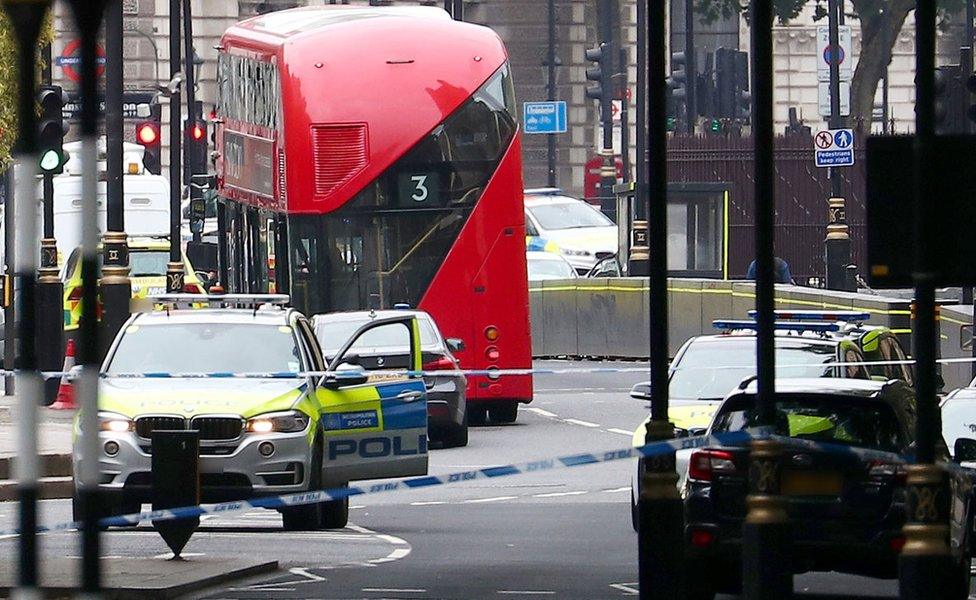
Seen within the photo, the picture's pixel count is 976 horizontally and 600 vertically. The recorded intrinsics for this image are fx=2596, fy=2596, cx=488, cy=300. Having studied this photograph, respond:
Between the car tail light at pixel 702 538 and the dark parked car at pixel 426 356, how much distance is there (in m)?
10.9

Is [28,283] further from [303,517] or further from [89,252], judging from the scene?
[303,517]

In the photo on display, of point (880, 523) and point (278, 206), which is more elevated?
point (278, 206)

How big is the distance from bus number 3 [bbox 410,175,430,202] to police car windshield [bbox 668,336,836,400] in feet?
Answer: 23.2

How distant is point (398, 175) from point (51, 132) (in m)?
3.72

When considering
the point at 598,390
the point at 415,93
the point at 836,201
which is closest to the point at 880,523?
the point at 415,93

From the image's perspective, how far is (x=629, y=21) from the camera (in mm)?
70312

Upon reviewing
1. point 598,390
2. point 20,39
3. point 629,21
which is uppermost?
point 629,21

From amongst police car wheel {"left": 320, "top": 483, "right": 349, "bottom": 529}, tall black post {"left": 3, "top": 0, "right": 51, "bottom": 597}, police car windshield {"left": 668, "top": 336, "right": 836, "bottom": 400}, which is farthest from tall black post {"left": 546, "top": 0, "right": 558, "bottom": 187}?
tall black post {"left": 3, "top": 0, "right": 51, "bottom": 597}

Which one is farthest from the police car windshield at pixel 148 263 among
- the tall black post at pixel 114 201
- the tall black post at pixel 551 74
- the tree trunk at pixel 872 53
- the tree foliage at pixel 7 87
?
the tall black post at pixel 551 74

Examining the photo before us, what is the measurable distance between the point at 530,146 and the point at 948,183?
205ft

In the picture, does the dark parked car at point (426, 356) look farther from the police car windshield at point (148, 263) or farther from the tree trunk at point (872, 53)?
the tree trunk at point (872, 53)

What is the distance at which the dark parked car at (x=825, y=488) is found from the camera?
490 inches

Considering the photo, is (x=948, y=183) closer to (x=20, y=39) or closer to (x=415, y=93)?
(x=20, y=39)

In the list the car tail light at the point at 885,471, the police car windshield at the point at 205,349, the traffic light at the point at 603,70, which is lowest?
the car tail light at the point at 885,471
